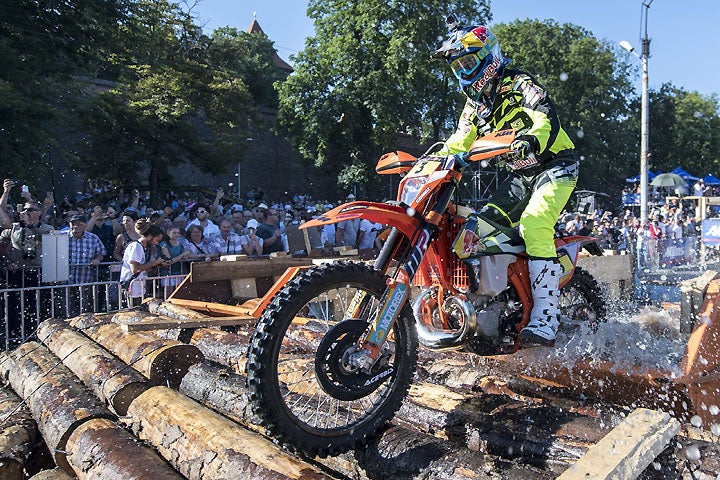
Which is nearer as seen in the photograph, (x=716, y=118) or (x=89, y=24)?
(x=89, y=24)

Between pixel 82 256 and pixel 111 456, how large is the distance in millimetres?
5968

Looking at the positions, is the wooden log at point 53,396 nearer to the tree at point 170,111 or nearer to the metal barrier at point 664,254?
the metal barrier at point 664,254

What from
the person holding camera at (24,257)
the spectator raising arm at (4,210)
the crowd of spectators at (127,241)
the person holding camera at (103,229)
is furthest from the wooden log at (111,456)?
the person holding camera at (103,229)

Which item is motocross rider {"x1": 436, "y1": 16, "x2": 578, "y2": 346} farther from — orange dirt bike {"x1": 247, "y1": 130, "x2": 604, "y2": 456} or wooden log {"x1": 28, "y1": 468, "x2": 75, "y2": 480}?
wooden log {"x1": 28, "y1": 468, "x2": 75, "y2": 480}

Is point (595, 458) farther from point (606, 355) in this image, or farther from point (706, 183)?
point (706, 183)

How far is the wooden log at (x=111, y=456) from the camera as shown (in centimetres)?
307

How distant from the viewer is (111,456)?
3.29m

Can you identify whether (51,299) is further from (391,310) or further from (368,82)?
(368,82)

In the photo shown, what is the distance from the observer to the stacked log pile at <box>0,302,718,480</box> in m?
2.90

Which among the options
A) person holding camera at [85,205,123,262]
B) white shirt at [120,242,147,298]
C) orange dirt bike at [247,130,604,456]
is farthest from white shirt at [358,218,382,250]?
orange dirt bike at [247,130,604,456]

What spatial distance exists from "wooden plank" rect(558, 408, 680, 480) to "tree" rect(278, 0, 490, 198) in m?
29.1

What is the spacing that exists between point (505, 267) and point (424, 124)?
1172 inches

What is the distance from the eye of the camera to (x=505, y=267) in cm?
383

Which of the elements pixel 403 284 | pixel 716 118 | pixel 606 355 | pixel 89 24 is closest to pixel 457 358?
pixel 606 355
